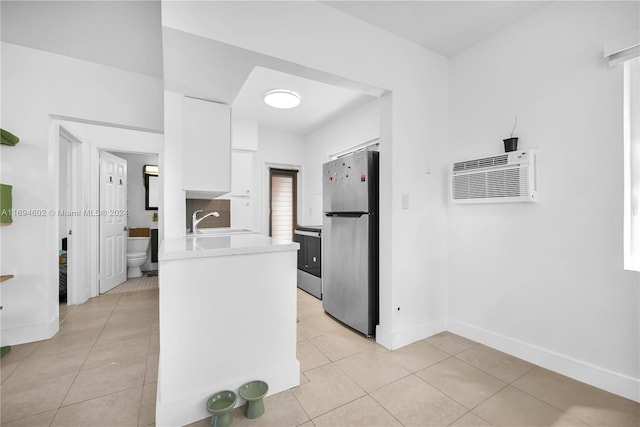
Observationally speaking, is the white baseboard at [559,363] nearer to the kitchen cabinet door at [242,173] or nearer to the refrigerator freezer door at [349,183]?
the refrigerator freezer door at [349,183]

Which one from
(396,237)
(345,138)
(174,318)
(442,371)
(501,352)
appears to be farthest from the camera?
(345,138)

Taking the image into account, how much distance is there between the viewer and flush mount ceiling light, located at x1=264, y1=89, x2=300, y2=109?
309 cm

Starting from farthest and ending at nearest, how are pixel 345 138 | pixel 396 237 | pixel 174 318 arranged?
pixel 345 138, pixel 396 237, pixel 174 318

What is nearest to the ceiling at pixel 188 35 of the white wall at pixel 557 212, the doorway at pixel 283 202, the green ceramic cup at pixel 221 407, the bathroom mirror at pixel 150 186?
the white wall at pixel 557 212

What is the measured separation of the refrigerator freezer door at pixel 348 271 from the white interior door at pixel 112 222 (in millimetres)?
3113

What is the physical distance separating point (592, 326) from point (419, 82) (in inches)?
86.5

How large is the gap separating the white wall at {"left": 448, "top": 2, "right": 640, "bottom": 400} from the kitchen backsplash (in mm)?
3037

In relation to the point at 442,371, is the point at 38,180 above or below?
above

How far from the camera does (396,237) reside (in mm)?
2352

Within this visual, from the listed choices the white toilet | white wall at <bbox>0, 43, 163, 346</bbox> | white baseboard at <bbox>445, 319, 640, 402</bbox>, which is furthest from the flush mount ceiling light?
the white toilet

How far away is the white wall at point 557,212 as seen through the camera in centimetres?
169

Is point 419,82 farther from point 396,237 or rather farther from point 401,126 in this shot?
point 396,237

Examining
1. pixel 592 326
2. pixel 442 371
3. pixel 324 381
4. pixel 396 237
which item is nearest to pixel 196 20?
pixel 396 237

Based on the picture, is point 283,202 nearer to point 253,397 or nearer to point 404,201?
point 404,201
